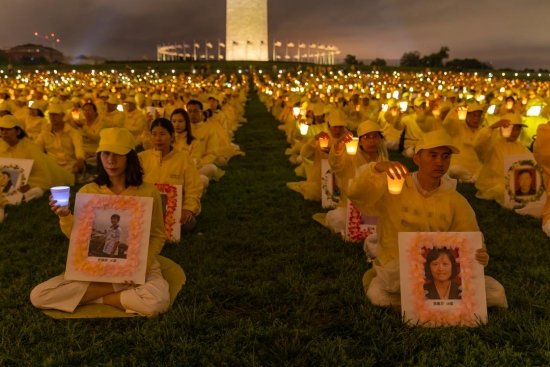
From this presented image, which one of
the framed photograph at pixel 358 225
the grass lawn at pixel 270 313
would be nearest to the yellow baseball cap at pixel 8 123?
the grass lawn at pixel 270 313

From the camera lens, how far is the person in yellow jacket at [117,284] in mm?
4426

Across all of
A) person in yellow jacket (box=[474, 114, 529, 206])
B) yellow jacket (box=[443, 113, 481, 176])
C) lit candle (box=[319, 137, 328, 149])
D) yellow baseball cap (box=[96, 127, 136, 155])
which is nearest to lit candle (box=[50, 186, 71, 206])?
yellow baseball cap (box=[96, 127, 136, 155])

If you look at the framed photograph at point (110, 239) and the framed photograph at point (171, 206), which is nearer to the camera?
the framed photograph at point (110, 239)

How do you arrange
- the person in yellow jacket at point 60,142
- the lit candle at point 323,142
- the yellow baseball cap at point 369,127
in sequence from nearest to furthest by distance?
the lit candle at point 323,142 < the yellow baseball cap at point 369,127 < the person in yellow jacket at point 60,142

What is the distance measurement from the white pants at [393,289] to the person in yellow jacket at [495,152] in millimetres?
4136

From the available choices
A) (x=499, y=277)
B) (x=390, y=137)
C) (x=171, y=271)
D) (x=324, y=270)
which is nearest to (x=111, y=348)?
(x=171, y=271)

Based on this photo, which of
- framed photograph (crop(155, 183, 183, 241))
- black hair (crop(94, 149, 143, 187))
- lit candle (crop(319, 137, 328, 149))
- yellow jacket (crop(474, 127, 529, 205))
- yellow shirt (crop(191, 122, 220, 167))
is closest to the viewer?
black hair (crop(94, 149, 143, 187))

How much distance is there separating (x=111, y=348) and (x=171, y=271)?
1.25 metres

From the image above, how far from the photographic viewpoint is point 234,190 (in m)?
9.52

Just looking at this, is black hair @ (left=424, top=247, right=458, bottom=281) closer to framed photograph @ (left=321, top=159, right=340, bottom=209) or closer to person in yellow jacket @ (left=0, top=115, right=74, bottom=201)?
framed photograph @ (left=321, top=159, right=340, bottom=209)

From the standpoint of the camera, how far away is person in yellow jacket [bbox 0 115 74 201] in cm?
802

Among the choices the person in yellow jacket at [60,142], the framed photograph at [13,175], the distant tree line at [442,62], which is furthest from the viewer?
the distant tree line at [442,62]

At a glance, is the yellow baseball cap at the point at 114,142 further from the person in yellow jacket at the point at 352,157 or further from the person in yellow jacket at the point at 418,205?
the person in yellow jacket at the point at 352,157

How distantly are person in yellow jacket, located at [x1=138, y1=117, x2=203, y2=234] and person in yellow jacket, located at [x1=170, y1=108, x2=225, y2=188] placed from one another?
59 cm
